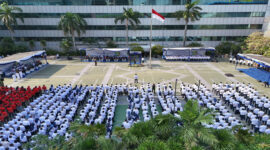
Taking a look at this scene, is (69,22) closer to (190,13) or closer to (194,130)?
(190,13)

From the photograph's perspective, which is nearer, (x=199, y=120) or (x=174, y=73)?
(x=199, y=120)

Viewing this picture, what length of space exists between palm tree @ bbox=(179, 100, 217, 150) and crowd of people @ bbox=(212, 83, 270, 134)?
7.20 m

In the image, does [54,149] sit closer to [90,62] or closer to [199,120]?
[199,120]

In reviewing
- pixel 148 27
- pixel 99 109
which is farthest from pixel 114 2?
pixel 99 109

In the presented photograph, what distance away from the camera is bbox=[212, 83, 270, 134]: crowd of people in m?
13.4

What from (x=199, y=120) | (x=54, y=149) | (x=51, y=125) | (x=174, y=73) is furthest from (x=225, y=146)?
(x=174, y=73)

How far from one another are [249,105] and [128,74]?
16650 millimetres

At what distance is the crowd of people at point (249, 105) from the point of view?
13.4m

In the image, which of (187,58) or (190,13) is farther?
(190,13)

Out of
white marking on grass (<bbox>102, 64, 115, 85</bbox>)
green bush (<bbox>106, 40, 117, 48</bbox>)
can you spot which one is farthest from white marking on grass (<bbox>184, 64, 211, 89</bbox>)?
green bush (<bbox>106, 40, 117, 48</bbox>)

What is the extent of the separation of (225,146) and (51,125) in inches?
439

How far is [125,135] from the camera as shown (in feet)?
25.4

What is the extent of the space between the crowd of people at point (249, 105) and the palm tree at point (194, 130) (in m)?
7.20

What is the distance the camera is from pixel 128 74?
1096 inches
